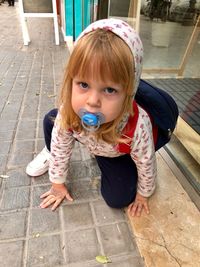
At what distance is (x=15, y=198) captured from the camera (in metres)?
1.33

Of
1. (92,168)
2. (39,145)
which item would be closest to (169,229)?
(92,168)

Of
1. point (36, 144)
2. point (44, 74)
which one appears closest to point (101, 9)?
point (44, 74)

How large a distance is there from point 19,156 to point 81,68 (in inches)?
38.4

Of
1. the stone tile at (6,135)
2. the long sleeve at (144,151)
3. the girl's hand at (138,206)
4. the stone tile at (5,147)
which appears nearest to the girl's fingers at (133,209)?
the girl's hand at (138,206)

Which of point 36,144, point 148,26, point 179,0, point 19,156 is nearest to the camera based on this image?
point 19,156

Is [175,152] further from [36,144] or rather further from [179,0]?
[179,0]

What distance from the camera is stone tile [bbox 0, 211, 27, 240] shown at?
1.16 meters

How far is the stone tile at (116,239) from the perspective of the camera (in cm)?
112

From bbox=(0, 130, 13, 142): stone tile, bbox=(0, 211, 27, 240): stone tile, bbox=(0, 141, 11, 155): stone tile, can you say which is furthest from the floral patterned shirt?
bbox=(0, 130, 13, 142): stone tile

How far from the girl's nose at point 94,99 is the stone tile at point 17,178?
77 cm

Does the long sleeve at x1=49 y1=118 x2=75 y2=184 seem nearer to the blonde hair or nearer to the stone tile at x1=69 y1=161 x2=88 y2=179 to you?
the stone tile at x1=69 y1=161 x2=88 y2=179

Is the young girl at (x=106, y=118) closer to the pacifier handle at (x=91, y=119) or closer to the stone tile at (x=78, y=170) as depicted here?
the pacifier handle at (x=91, y=119)

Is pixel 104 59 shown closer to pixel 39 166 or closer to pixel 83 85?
pixel 83 85

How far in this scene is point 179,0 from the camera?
2307 millimetres
